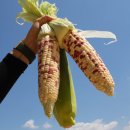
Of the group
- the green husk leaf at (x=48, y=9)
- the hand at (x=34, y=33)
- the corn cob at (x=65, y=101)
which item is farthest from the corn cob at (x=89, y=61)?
the green husk leaf at (x=48, y=9)

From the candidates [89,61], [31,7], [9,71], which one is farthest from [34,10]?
[89,61]

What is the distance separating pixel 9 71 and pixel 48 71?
74cm

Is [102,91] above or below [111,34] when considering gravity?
below

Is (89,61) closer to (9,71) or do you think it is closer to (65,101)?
(65,101)

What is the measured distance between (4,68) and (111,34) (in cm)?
111

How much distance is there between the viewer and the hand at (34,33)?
358 cm

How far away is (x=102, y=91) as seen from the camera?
2865mm

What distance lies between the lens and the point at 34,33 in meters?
3.59

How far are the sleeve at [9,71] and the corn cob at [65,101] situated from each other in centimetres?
50

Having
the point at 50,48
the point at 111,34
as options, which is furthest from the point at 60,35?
the point at 111,34

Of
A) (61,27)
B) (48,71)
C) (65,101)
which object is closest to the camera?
(48,71)

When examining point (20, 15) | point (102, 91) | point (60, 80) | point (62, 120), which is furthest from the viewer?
point (20, 15)

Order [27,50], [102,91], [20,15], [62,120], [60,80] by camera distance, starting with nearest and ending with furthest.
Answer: [102,91]
[62,120]
[60,80]
[27,50]
[20,15]

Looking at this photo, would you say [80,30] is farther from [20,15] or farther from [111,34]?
[20,15]
